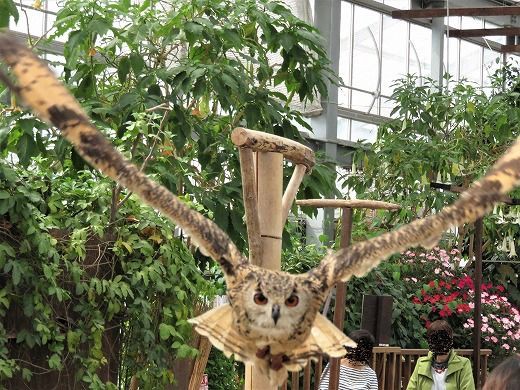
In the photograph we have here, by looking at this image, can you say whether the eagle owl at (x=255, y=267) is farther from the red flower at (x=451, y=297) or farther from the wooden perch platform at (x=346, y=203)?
the red flower at (x=451, y=297)

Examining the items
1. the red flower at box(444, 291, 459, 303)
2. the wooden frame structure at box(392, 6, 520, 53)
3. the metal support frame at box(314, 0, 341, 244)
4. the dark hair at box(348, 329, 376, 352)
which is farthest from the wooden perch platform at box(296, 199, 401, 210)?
the metal support frame at box(314, 0, 341, 244)

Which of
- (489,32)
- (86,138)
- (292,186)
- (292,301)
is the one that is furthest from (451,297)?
(86,138)

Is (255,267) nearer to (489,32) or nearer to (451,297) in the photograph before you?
(489,32)

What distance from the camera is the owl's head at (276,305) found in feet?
7.53

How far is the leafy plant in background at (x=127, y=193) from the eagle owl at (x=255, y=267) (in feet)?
4.91

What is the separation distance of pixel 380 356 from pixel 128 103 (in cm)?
250

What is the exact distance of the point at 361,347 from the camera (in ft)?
16.1

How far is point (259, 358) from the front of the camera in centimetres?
238

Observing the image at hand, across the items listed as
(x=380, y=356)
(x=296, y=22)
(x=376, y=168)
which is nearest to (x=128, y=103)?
(x=296, y=22)

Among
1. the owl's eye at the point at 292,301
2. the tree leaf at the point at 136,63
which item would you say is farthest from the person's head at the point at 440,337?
the owl's eye at the point at 292,301

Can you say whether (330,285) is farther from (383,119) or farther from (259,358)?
(383,119)

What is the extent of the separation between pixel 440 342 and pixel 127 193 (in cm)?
171

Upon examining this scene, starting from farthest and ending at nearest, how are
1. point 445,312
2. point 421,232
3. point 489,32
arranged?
1. point 445,312
2. point 489,32
3. point 421,232

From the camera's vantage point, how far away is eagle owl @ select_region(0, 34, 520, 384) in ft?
7.51
